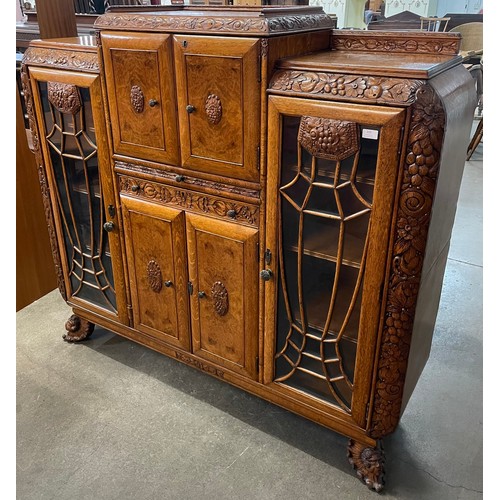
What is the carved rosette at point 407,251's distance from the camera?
92 cm

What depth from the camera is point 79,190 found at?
162 cm

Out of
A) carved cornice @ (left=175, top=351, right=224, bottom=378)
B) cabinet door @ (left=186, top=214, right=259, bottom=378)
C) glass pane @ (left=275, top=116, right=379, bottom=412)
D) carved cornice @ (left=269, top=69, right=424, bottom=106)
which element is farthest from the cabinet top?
carved cornice @ (left=175, top=351, right=224, bottom=378)

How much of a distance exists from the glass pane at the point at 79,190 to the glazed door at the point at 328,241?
2.20ft

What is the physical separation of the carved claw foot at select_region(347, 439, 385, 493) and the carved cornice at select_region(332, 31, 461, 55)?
1038mm

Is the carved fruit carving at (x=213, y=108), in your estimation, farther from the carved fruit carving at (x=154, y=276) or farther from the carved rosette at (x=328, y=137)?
the carved fruit carving at (x=154, y=276)

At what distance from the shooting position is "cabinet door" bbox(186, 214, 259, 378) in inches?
50.3

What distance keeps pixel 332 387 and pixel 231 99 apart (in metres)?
0.78

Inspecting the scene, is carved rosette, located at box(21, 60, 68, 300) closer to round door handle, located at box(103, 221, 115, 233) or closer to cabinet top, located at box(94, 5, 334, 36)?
round door handle, located at box(103, 221, 115, 233)

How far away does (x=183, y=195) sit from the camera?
1344 mm

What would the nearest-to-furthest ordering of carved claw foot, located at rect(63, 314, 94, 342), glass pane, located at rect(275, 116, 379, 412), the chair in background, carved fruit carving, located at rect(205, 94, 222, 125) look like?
glass pane, located at rect(275, 116, 379, 412)
carved fruit carving, located at rect(205, 94, 222, 125)
carved claw foot, located at rect(63, 314, 94, 342)
the chair in background

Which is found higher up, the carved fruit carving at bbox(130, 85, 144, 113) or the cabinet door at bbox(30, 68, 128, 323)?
the carved fruit carving at bbox(130, 85, 144, 113)

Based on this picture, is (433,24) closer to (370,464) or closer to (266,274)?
(266,274)

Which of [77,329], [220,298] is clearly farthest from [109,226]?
[77,329]

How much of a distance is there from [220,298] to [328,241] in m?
0.38
